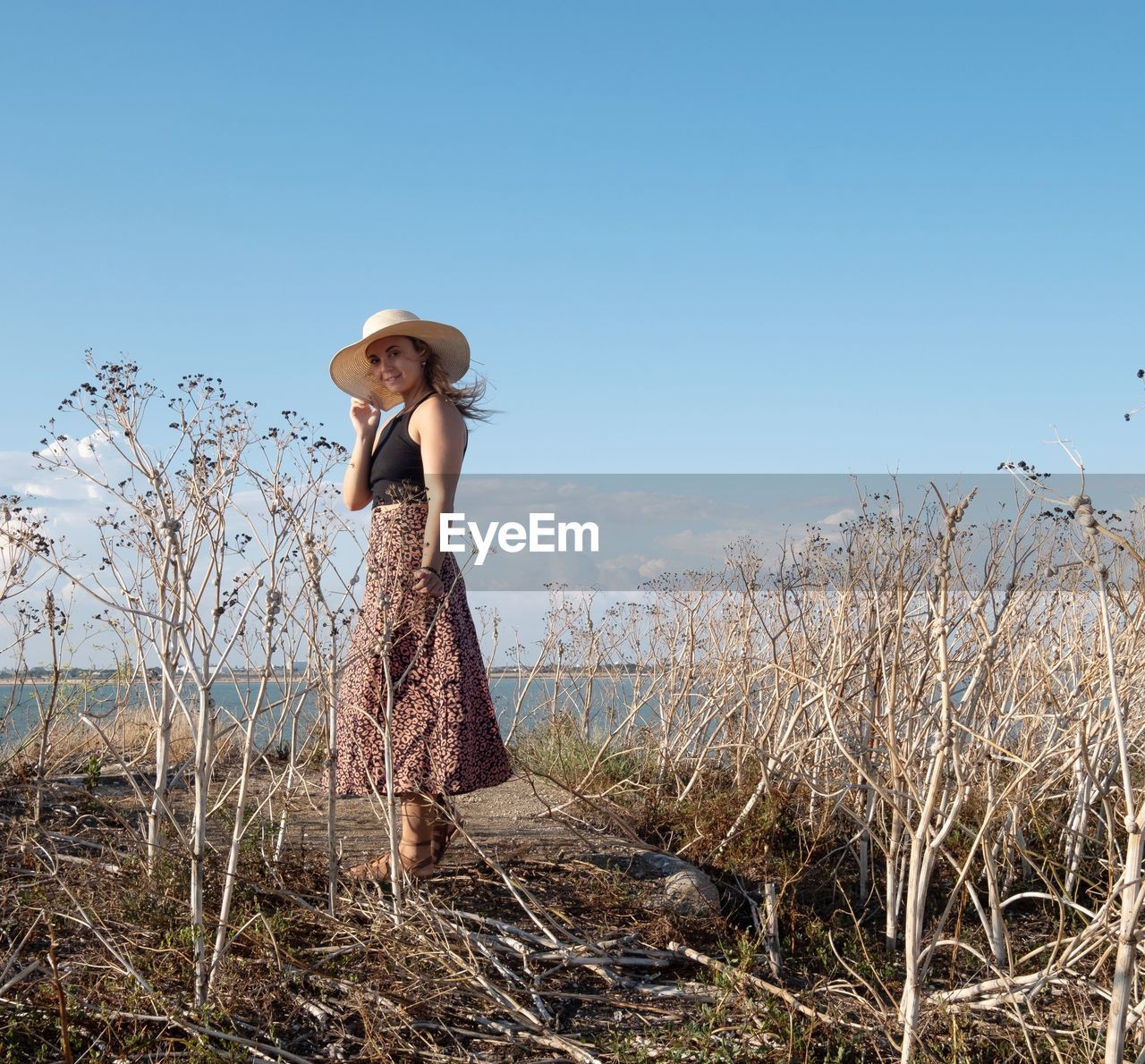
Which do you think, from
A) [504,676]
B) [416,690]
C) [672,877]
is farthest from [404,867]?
[504,676]

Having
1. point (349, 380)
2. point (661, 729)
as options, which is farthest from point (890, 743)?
point (661, 729)

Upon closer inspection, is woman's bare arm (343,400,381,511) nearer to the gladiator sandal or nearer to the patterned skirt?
the patterned skirt

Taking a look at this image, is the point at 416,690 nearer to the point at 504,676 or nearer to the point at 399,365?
the point at 399,365

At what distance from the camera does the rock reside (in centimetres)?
335

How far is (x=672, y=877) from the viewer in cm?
348

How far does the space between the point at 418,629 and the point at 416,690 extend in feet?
0.65

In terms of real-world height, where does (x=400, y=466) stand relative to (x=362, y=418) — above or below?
below

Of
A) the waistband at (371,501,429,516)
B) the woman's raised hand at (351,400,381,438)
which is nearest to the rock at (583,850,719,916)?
the waistband at (371,501,429,516)

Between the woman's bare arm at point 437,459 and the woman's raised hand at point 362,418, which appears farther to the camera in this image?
the woman's raised hand at point 362,418

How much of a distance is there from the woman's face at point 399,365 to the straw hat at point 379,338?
30mm

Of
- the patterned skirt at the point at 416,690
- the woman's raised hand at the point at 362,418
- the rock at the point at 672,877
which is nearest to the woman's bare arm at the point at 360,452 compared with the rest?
the woman's raised hand at the point at 362,418

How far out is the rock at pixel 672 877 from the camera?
11.0 feet

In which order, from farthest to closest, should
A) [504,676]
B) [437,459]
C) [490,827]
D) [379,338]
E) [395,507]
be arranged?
[504,676], [490,827], [379,338], [395,507], [437,459]

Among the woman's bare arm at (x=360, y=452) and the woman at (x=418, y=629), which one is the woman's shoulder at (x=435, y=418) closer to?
the woman at (x=418, y=629)
